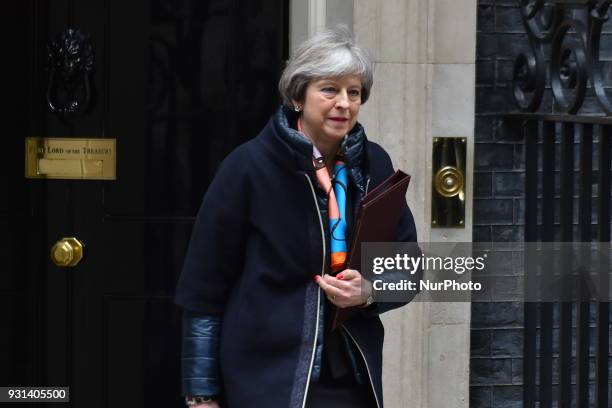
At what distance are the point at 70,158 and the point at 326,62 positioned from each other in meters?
2.19

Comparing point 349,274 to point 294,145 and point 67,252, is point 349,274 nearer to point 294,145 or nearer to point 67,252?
point 294,145

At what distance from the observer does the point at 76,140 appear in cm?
594

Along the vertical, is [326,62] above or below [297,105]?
above

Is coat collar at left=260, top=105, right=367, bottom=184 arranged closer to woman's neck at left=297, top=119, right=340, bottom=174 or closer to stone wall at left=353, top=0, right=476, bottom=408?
woman's neck at left=297, top=119, right=340, bottom=174

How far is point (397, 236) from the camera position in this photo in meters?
4.21

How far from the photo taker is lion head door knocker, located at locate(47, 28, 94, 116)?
5.92 metres

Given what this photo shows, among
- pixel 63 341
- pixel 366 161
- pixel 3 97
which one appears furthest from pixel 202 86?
pixel 366 161

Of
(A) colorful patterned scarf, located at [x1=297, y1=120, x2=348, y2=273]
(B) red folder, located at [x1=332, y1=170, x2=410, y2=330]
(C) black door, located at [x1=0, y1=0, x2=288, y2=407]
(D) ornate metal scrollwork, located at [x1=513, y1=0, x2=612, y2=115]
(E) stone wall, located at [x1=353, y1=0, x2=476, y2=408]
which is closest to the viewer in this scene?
(B) red folder, located at [x1=332, y1=170, x2=410, y2=330]

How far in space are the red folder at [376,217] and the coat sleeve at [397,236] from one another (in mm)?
96

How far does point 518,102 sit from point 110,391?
203 centimetres

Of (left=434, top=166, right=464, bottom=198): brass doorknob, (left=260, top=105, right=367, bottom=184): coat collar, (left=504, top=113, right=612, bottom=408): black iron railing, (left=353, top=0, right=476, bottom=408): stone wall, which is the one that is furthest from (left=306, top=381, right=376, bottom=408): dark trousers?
(left=434, top=166, right=464, bottom=198): brass doorknob

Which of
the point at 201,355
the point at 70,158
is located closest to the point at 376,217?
the point at 201,355

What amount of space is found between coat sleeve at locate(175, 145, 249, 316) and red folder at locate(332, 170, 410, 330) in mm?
326

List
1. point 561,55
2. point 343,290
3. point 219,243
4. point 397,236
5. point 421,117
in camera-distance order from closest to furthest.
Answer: point 343,290 → point 219,243 → point 397,236 → point 561,55 → point 421,117
